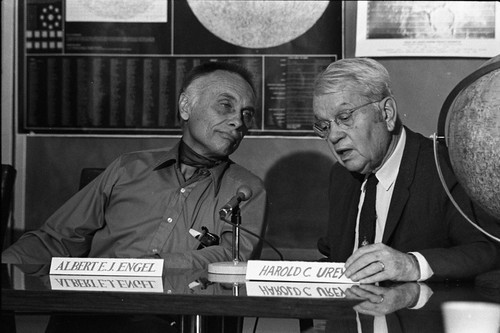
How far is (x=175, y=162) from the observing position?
316 centimetres

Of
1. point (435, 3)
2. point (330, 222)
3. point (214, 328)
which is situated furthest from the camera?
point (435, 3)

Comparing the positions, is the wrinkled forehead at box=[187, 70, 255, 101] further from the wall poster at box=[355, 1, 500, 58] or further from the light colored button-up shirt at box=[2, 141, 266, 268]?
the wall poster at box=[355, 1, 500, 58]

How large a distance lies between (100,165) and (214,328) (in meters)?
2.18

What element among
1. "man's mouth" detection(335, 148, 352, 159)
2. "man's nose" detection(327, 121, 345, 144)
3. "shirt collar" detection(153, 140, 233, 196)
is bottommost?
"shirt collar" detection(153, 140, 233, 196)

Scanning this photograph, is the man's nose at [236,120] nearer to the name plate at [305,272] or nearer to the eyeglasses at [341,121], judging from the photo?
the eyeglasses at [341,121]

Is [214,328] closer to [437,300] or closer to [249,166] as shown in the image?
[437,300]

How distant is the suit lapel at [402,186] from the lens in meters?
2.55

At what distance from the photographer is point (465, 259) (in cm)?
226

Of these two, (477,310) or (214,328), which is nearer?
(477,310)

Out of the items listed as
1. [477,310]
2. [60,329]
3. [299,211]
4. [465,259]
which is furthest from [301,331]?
[299,211]

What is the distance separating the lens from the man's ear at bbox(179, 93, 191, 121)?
129 inches

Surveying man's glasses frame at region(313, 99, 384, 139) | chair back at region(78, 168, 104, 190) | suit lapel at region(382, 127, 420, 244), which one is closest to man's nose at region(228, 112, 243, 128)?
man's glasses frame at region(313, 99, 384, 139)

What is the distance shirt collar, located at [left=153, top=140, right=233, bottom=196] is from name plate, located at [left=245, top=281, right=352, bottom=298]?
101cm

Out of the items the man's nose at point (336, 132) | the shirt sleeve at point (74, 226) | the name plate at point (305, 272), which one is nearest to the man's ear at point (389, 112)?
the man's nose at point (336, 132)
